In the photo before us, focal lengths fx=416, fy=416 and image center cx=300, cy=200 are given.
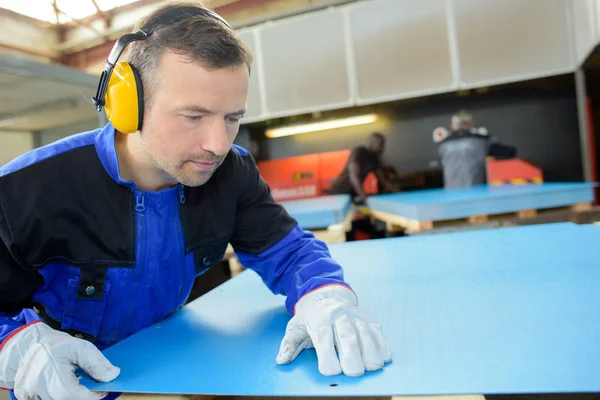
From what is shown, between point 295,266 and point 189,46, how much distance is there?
1.93ft

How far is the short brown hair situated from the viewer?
0.87 m

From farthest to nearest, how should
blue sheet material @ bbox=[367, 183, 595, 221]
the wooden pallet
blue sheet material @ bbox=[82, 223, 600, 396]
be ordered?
blue sheet material @ bbox=[367, 183, 595, 221]
the wooden pallet
blue sheet material @ bbox=[82, 223, 600, 396]

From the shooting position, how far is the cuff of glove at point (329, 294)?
92 centimetres

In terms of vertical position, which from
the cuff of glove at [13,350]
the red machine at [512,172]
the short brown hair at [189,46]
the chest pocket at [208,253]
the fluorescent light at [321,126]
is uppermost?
the fluorescent light at [321,126]

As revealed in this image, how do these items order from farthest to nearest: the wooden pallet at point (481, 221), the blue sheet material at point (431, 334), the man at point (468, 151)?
the man at point (468, 151), the wooden pallet at point (481, 221), the blue sheet material at point (431, 334)

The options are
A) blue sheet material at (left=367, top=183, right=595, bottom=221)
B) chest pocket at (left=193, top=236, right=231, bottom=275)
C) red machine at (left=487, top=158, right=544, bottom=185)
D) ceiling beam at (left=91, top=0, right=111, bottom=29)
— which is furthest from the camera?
ceiling beam at (left=91, top=0, right=111, bottom=29)

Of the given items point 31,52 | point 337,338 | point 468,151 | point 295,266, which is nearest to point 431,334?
point 337,338

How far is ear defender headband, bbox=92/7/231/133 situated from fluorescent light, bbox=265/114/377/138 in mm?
3496

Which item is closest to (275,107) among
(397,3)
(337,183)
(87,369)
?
(337,183)

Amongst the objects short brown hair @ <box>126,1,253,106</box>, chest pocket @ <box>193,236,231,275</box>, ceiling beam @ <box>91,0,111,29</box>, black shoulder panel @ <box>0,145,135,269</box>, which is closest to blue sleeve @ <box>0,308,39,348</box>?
black shoulder panel @ <box>0,145,135,269</box>

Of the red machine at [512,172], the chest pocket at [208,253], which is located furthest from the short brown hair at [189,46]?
the red machine at [512,172]

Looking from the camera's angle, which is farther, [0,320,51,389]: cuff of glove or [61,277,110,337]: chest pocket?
[61,277,110,337]: chest pocket

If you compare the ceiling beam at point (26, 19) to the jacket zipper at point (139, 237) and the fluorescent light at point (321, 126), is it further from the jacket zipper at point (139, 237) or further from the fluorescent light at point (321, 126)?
the jacket zipper at point (139, 237)

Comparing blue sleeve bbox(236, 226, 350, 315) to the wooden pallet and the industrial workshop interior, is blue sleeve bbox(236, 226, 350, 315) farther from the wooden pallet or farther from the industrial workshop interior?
the wooden pallet
